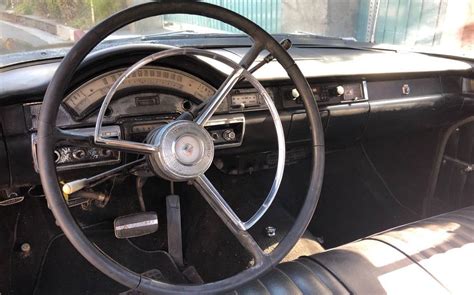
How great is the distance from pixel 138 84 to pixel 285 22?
4.89 feet

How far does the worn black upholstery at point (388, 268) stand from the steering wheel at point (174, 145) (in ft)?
0.57

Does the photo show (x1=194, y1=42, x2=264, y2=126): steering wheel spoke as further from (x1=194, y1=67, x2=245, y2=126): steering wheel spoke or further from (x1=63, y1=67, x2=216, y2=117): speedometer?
(x1=63, y1=67, x2=216, y2=117): speedometer

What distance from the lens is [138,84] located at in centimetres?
171

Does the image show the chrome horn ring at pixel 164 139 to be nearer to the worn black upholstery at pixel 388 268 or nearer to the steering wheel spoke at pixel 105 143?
the steering wheel spoke at pixel 105 143

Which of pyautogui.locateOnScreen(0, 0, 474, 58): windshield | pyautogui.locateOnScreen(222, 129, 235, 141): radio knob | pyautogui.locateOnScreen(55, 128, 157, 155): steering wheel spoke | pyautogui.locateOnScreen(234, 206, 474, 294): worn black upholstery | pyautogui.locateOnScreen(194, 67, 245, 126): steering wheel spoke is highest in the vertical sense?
pyautogui.locateOnScreen(0, 0, 474, 58): windshield


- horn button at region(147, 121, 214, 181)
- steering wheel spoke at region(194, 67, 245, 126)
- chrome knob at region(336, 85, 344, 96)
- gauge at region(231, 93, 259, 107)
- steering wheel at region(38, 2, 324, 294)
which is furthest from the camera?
chrome knob at region(336, 85, 344, 96)

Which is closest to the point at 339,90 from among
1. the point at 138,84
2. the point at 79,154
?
the point at 138,84

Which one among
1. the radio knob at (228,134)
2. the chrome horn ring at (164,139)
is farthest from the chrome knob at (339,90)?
the chrome horn ring at (164,139)

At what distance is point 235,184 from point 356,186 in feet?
2.50

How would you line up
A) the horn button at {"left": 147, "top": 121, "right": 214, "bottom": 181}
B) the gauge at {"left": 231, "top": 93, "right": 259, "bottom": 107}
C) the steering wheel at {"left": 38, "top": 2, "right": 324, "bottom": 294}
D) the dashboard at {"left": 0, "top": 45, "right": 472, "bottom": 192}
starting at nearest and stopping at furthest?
the steering wheel at {"left": 38, "top": 2, "right": 324, "bottom": 294} < the horn button at {"left": 147, "top": 121, "right": 214, "bottom": 181} < the dashboard at {"left": 0, "top": 45, "right": 472, "bottom": 192} < the gauge at {"left": 231, "top": 93, "right": 259, "bottom": 107}

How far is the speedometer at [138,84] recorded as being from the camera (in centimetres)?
162

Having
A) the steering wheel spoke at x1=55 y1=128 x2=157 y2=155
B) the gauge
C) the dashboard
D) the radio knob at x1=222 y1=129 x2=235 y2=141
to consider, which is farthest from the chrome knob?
the steering wheel spoke at x1=55 y1=128 x2=157 y2=155

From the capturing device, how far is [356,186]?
9.56ft

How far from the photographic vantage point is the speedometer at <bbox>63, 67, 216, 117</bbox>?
1617mm
